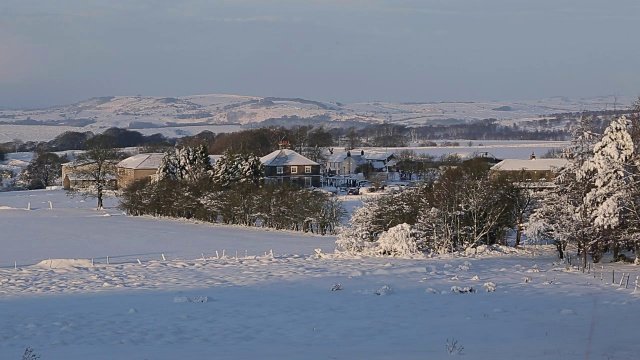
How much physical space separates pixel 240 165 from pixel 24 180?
173 feet

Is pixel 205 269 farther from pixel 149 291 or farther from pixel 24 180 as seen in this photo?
pixel 24 180

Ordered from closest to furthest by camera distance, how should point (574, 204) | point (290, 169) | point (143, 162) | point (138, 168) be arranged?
point (574, 204) → point (138, 168) → point (290, 169) → point (143, 162)

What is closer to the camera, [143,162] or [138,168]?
[138,168]

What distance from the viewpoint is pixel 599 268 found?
23750 millimetres

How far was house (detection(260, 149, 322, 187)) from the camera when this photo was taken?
83625 mm

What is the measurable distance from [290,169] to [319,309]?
68.2 meters

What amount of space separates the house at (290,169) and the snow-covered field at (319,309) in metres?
55.4

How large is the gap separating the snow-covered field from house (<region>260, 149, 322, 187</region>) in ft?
182

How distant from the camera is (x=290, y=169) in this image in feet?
277

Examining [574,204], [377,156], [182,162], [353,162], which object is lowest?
[353,162]

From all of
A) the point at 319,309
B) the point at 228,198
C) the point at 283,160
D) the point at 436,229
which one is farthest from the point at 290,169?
the point at 319,309

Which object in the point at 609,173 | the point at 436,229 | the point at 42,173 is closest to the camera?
the point at 609,173

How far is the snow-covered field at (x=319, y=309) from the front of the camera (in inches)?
501

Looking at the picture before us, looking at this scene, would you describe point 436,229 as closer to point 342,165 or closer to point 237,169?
point 237,169
